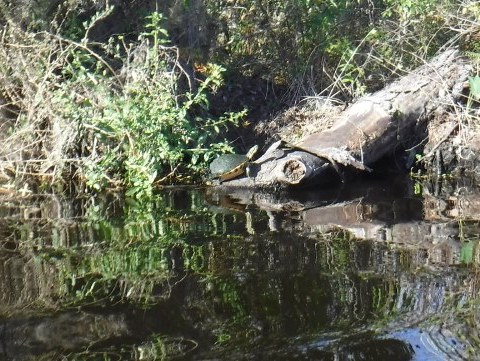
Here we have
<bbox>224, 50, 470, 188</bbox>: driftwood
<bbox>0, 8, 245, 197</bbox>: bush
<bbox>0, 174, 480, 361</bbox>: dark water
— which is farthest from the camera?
<bbox>0, 8, 245, 197</bbox>: bush

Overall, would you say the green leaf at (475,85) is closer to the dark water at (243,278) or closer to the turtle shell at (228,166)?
the dark water at (243,278)

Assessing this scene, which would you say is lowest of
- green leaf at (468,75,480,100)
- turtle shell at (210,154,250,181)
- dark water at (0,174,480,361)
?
dark water at (0,174,480,361)

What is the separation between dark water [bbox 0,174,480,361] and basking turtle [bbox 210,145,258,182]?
543 mm

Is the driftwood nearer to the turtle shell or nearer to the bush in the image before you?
the turtle shell

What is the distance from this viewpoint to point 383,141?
26.5 feet

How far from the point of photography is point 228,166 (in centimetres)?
792

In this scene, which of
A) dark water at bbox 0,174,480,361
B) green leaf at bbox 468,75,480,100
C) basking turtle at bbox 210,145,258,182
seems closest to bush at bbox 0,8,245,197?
basking turtle at bbox 210,145,258,182

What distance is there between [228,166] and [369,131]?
1.48 meters

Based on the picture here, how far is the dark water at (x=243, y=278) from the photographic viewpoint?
13.6 ft

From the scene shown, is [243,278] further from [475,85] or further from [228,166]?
[475,85]

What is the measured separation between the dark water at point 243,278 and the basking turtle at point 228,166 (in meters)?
0.54

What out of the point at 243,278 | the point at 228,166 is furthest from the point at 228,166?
the point at 243,278

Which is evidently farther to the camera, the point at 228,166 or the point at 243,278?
the point at 228,166

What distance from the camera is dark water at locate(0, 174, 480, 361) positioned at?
13.6 feet
